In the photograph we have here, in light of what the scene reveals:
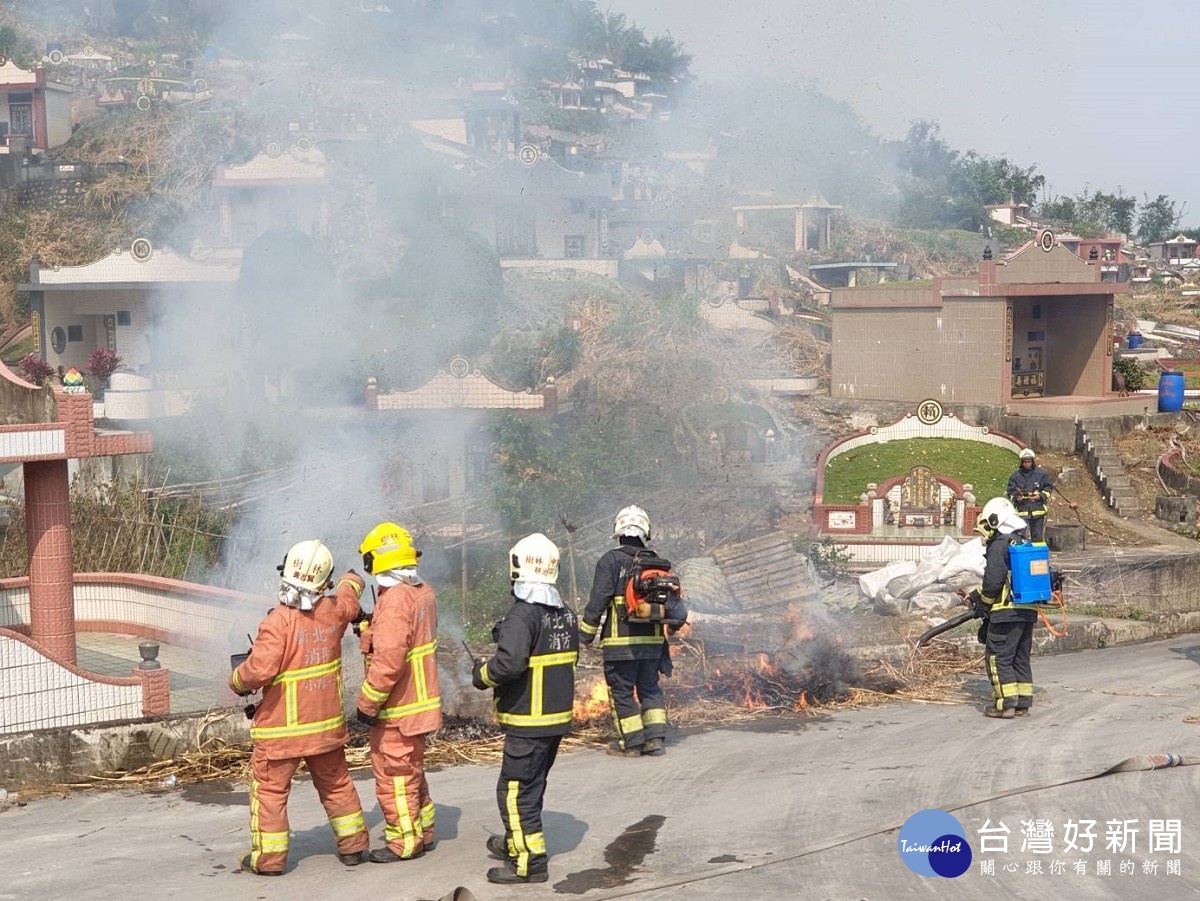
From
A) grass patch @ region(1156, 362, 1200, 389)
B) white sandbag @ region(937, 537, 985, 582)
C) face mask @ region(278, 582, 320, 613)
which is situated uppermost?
grass patch @ region(1156, 362, 1200, 389)

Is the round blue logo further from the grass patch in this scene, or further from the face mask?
the grass patch

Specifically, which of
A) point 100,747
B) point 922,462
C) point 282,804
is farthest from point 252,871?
point 922,462

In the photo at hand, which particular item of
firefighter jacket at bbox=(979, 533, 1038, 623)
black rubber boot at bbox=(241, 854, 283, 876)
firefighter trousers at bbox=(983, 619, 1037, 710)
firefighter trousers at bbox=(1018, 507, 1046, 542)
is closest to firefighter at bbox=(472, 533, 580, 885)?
black rubber boot at bbox=(241, 854, 283, 876)

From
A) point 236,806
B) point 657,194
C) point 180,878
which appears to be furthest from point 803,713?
point 657,194

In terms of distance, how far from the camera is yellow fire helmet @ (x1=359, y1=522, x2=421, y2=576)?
7777mm

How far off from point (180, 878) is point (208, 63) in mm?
75096

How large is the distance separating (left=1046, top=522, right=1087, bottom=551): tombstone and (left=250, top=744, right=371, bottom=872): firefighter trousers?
1652 cm

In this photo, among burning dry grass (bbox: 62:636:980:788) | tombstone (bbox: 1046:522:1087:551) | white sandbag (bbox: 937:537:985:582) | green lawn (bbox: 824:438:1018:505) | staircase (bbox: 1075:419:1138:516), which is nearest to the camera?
burning dry grass (bbox: 62:636:980:788)

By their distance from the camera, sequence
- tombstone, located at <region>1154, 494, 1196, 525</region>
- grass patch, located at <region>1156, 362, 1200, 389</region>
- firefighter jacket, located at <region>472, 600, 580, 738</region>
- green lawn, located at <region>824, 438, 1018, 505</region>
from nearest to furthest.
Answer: firefighter jacket, located at <region>472, 600, 580, 738</region>
tombstone, located at <region>1154, 494, 1196, 525</region>
green lawn, located at <region>824, 438, 1018, 505</region>
grass patch, located at <region>1156, 362, 1200, 389</region>

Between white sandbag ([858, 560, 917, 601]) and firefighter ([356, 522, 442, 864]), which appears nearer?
firefighter ([356, 522, 442, 864])

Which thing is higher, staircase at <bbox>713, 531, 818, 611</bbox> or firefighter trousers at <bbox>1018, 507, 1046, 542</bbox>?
firefighter trousers at <bbox>1018, 507, 1046, 542</bbox>

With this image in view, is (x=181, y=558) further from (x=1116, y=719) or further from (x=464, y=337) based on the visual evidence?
(x=464, y=337)

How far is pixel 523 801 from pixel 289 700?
136cm

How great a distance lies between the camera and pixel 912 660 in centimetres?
1299
